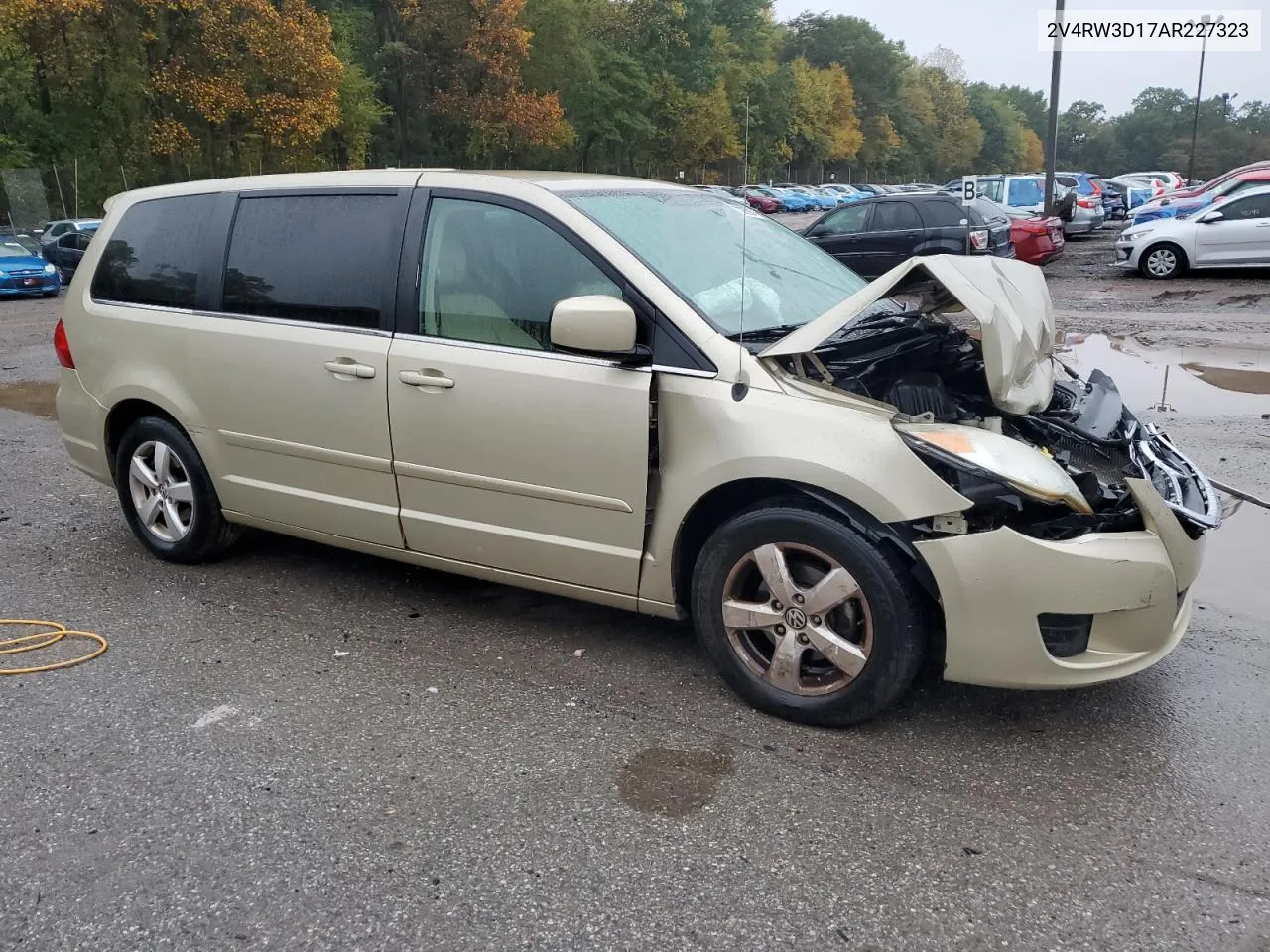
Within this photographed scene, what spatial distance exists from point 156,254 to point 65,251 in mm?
21236

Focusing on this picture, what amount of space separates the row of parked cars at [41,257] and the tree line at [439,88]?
9430 millimetres

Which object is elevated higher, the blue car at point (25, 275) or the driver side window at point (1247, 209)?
the driver side window at point (1247, 209)

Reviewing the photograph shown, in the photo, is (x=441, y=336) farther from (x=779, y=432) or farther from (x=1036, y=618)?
(x=1036, y=618)

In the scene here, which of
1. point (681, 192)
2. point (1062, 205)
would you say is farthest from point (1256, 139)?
point (681, 192)

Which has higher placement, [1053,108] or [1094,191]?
[1053,108]

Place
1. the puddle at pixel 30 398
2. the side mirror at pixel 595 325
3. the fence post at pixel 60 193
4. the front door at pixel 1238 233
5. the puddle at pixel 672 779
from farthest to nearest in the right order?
the fence post at pixel 60 193 → the front door at pixel 1238 233 → the puddle at pixel 30 398 → the side mirror at pixel 595 325 → the puddle at pixel 672 779

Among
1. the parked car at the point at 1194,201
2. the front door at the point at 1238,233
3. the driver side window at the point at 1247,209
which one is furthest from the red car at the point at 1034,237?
the parked car at the point at 1194,201

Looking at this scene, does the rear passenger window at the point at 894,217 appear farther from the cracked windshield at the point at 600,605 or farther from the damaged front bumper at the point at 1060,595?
the damaged front bumper at the point at 1060,595

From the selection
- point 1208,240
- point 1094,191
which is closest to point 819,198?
point 1094,191

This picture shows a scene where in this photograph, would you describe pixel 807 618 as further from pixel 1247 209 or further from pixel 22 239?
pixel 22 239

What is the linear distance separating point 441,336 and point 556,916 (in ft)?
7.23

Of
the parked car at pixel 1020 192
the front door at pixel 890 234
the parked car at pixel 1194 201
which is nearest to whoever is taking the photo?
the front door at pixel 890 234

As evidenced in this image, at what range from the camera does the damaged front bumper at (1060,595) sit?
3.06 m

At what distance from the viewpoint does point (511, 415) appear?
12.4ft
